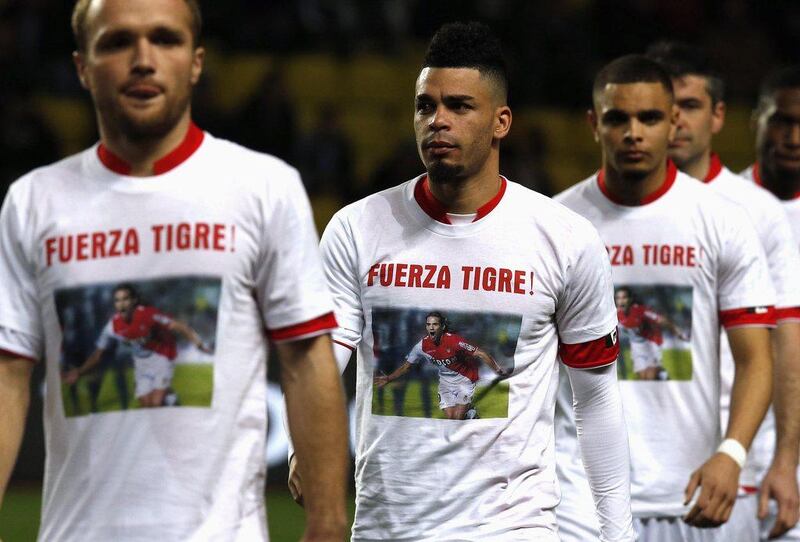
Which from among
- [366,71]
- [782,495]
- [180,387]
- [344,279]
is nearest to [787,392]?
[782,495]

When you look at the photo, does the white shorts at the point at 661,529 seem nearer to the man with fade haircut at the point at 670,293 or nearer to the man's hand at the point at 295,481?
the man with fade haircut at the point at 670,293

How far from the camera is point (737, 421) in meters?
5.25

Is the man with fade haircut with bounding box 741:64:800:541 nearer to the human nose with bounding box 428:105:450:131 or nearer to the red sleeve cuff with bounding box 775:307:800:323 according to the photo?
the red sleeve cuff with bounding box 775:307:800:323

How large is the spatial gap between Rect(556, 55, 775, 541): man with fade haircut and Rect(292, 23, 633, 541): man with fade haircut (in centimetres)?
88

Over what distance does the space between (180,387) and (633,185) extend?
272 centimetres

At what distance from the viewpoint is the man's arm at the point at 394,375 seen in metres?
4.35

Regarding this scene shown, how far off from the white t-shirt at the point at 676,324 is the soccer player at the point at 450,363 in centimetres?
114

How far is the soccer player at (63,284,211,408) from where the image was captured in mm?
3252

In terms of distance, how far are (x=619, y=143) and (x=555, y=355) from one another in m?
1.36

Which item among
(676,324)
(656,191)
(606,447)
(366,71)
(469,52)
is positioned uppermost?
(366,71)

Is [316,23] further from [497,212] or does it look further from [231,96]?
[497,212]

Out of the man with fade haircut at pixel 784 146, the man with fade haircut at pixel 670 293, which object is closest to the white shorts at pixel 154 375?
the man with fade haircut at pixel 670 293

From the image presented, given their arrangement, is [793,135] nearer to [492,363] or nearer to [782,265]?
[782,265]

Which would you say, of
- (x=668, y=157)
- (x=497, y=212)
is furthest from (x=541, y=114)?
(x=497, y=212)
